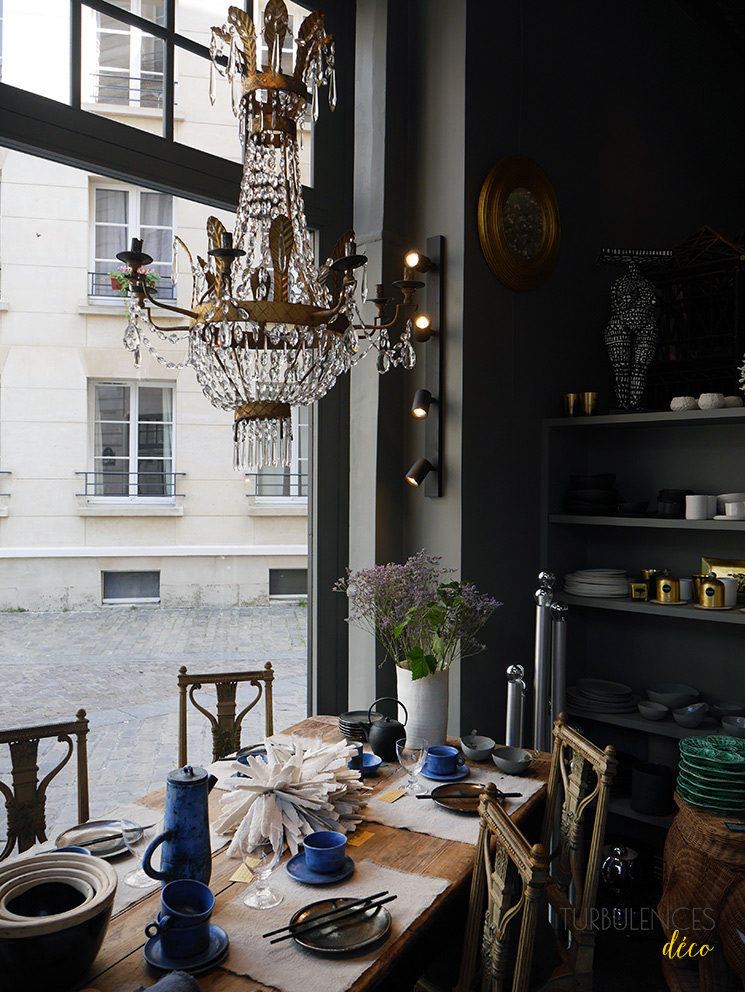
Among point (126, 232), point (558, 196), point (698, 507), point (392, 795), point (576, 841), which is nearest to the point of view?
point (576, 841)

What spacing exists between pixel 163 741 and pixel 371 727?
2.65 ft

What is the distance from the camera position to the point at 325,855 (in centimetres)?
171

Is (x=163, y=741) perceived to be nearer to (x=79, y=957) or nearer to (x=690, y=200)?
(x=79, y=957)

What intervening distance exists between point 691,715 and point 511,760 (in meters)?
1.09

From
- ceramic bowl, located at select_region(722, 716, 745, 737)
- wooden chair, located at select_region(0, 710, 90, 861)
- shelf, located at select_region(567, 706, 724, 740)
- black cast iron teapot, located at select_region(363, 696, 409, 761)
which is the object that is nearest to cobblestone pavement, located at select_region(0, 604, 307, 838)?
wooden chair, located at select_region(0, 710, 90, 861)

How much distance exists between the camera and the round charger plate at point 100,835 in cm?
179

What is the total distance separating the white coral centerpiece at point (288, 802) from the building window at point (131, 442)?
0.91 meters

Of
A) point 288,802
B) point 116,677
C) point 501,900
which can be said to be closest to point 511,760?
point 288,802

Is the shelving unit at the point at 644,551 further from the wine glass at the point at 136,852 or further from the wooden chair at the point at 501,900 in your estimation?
the wine glass at the point at 136,852

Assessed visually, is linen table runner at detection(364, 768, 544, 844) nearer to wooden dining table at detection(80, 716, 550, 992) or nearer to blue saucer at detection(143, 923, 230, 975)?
wooden dining table at detection(80, 716, 550, 992)

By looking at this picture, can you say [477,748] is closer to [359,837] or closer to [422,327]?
[359,837]

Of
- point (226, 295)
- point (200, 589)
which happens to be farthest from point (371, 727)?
point (226, 295)

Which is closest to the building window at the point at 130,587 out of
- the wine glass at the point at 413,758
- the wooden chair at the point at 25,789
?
the wooden chair at the point at 25,789

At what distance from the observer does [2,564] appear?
226 cm
